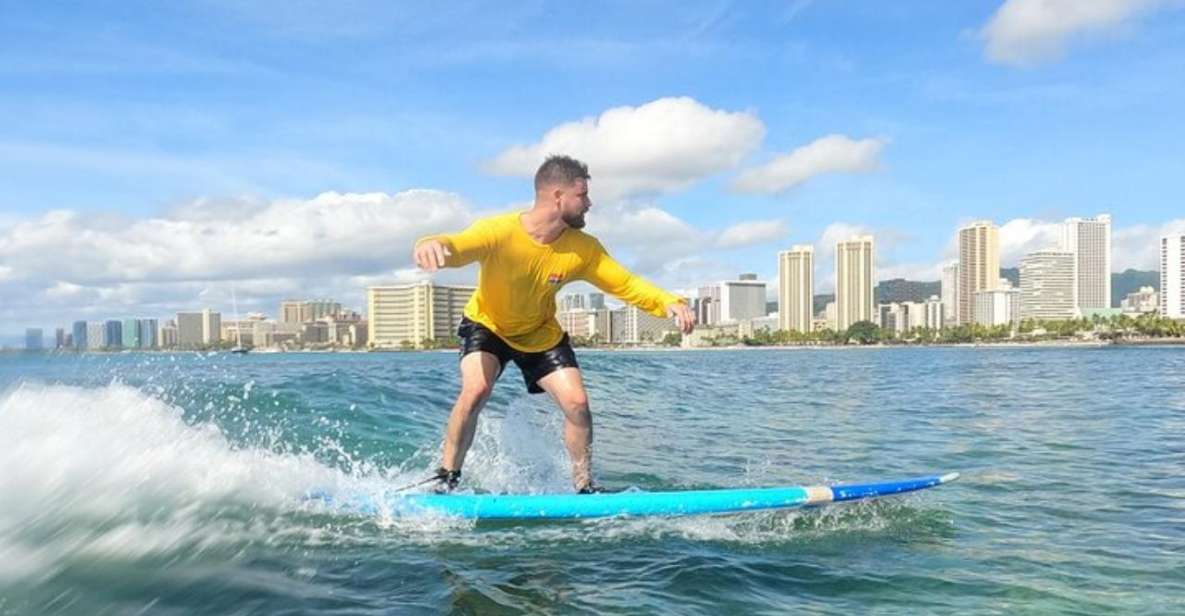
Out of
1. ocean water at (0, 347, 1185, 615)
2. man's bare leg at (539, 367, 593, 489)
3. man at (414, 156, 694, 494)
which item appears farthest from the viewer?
man's bare leg at (539, 367, 593, 489)

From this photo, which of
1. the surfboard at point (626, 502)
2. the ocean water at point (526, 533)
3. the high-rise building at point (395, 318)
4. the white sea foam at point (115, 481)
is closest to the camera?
the ocean water at point (526, 533)

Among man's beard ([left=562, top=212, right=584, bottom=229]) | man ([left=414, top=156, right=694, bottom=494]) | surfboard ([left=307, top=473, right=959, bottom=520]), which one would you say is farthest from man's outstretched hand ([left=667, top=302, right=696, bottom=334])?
surfboard ([left=307, top=473, right=959, bottom=520])

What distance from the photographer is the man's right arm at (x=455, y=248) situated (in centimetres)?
625

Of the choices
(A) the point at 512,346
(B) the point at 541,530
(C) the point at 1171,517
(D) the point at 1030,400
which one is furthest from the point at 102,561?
(D) the point at 1030,400

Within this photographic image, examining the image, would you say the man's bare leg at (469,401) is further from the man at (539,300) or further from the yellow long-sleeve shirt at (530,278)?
the yellow long-sleeve shirt at (530,278)

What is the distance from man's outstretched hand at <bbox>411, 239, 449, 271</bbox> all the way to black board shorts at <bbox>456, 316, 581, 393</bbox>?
4.73 ft

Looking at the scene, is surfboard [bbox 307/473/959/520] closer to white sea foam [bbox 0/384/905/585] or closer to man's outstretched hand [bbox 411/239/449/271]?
white sea foam [bbox 0/384/905/585]

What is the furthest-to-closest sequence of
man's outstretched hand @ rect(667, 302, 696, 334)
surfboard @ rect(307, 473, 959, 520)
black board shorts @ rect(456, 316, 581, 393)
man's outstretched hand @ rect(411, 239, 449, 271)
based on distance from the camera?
black board shorts @ rect(456, 316, 581, 393) < man's outstretched hand @ rect(667, 302, 696, 334) < surfboard @ rect(307, 473, 959, 520) < man's outstretched hand @ rect(411, 239, 449, 271)

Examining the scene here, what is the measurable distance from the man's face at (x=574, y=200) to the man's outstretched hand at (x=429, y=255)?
121cm

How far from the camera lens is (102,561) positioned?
215 inches

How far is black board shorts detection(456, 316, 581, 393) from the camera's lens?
25.1 ft

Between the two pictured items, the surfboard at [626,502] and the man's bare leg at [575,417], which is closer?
the surfboard at [626,502]

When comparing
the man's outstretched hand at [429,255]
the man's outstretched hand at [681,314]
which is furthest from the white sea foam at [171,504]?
the man's outstretched hand at [429,255]

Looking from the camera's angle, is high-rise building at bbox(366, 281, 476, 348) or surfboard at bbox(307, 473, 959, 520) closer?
surfboard at bbox(307, 473, 959, 520)
